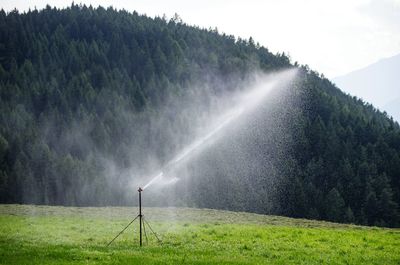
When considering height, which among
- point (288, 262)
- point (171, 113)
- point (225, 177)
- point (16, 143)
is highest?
point (171, 113)

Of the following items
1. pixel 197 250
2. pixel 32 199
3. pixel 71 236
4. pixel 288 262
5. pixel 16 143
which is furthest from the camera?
pixel 16 143

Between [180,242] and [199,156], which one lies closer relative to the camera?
[180,242]

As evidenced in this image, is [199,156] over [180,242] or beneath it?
over

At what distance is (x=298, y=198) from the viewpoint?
415 ft

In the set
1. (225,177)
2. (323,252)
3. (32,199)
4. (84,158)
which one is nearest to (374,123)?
(225,177)

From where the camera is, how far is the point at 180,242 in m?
26.2

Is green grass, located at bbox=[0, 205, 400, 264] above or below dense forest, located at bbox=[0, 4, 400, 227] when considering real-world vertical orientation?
below

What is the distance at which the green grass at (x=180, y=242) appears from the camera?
67.4ft

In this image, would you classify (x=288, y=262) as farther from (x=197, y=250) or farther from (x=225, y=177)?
(x=225, y=177)

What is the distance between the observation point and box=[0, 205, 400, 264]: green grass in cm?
2053

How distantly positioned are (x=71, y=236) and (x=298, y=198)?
341 ft

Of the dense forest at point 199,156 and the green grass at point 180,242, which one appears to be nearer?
the green grass at point 180,242

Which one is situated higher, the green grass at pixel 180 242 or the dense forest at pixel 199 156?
the dense forest at pixel 199 156

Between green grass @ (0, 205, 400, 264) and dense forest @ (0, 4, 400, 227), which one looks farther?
dense forest @ (0, 4, 400, 227)
